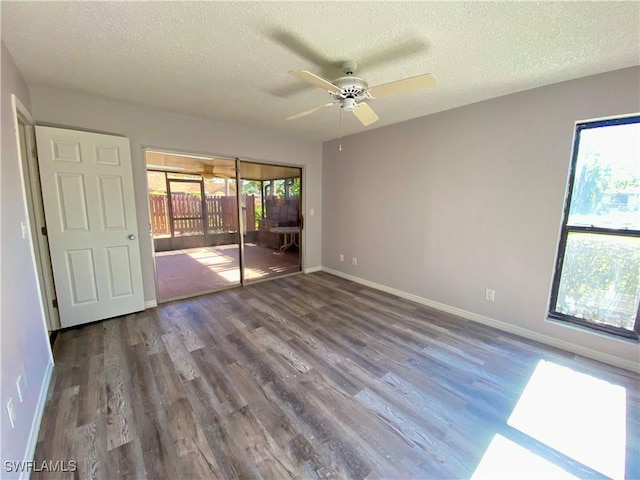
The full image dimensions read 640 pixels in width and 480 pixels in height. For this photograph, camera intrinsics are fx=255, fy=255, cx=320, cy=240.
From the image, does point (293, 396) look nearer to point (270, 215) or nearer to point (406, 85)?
point (406, 85)

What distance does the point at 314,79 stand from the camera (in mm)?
1696

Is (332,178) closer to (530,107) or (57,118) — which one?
(530,107)

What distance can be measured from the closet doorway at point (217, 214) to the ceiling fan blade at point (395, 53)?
3.84 metres

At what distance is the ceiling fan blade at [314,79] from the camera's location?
1.61 meters

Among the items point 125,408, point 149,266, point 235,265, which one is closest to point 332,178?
point 235,265

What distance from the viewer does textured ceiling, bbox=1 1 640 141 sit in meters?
1.47

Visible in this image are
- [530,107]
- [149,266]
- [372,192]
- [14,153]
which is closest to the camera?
[14,153]

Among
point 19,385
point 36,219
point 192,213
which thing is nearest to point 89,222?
point 36,219

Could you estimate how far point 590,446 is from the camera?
152cm

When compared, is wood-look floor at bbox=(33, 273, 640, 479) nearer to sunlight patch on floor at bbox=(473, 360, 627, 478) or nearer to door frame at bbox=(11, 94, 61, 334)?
sunlight patch on floor at bbox=(473, 360, 627, 478)

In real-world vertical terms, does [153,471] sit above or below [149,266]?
below

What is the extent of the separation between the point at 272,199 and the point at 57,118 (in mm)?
5043

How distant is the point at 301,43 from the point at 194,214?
6921 mm

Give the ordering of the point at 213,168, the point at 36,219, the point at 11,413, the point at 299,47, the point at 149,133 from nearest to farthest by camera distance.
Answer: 1. the point at 11,413
2. the point at 299,47
3. the point at 36,219
4. the point at 149,133
5. the point at 213,168
